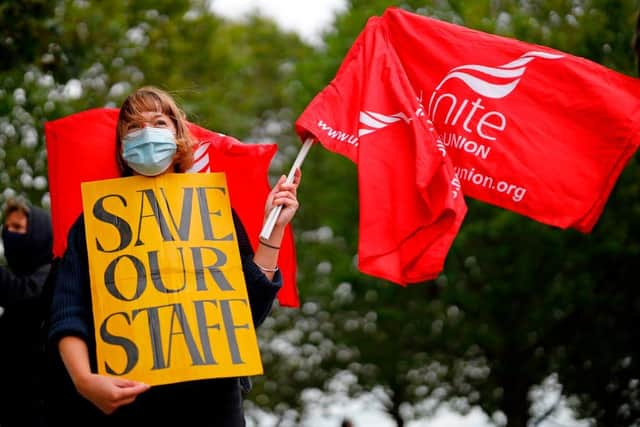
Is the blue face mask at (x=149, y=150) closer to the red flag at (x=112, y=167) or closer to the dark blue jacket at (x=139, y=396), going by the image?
the dark blue jacket at (x=139, y=396)

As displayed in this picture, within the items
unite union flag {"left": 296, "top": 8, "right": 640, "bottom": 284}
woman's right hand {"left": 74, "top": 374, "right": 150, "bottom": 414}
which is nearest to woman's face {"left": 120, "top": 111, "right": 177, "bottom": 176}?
woman's right hand {"left": 74, "top": 374, "right": 150, "bottom": 414}

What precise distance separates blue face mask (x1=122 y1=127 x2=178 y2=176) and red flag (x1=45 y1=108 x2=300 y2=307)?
1246mm

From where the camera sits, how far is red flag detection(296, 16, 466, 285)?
477cm

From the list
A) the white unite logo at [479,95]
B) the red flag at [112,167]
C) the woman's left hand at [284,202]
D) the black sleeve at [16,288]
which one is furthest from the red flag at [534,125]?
the black sleeve at [16,288]

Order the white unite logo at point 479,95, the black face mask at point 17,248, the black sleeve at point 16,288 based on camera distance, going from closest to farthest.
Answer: the white unite logo at point 479,95, the black sleeve at point 16,288, the black face mask at point 17,248

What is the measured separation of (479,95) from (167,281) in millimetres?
2302

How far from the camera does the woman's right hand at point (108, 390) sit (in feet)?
10.4

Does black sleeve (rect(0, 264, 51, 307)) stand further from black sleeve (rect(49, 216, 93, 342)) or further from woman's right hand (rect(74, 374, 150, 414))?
woman's right hand (rect(74, 374, 150, 414))

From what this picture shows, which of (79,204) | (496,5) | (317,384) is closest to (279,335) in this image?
(317,384)

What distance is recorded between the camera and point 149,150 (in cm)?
360

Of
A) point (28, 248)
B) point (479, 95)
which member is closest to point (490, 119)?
point (479, 95)

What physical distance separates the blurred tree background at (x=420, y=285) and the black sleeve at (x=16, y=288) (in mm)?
8198

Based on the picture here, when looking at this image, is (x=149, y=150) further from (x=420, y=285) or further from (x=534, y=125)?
(x=420, y=285)

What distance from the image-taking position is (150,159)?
3.59 meters
